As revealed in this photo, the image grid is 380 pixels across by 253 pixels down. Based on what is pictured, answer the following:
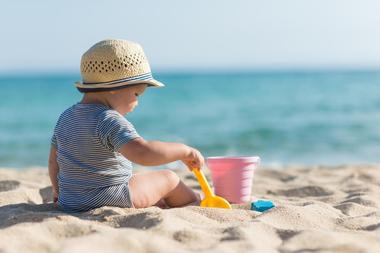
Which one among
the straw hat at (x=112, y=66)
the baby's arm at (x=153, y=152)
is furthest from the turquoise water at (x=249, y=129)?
the straw hat at (x=112, y=66)

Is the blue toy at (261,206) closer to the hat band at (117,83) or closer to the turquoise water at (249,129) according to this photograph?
the hat band at (117,83)

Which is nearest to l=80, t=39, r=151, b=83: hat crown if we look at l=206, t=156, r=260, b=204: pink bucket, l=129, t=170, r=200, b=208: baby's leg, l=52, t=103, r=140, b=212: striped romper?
l=52, t=103, r=140, b=212: striped romper

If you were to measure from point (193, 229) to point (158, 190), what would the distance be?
742 mm

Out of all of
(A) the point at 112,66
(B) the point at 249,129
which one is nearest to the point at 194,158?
(A) the point at 112,66

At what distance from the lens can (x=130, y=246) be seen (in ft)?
6.97

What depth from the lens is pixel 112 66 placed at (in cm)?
282

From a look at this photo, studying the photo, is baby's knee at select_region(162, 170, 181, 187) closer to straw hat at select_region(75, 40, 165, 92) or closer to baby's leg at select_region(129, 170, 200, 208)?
baby's leg at select_region(129, 170, 200, 208)

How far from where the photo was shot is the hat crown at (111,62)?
9.28ft

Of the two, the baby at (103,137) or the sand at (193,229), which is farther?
the baby at (103,137)

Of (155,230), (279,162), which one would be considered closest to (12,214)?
(155,230)

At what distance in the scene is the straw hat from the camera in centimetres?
283

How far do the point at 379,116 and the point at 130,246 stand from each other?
1187cm

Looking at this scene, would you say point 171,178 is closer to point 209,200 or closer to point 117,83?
point 209,200

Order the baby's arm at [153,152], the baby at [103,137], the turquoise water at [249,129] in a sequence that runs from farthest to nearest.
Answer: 1. the turquoise water at [249,129]
2. the baby at [103,137]
3. the baby's arm at [153,152]
